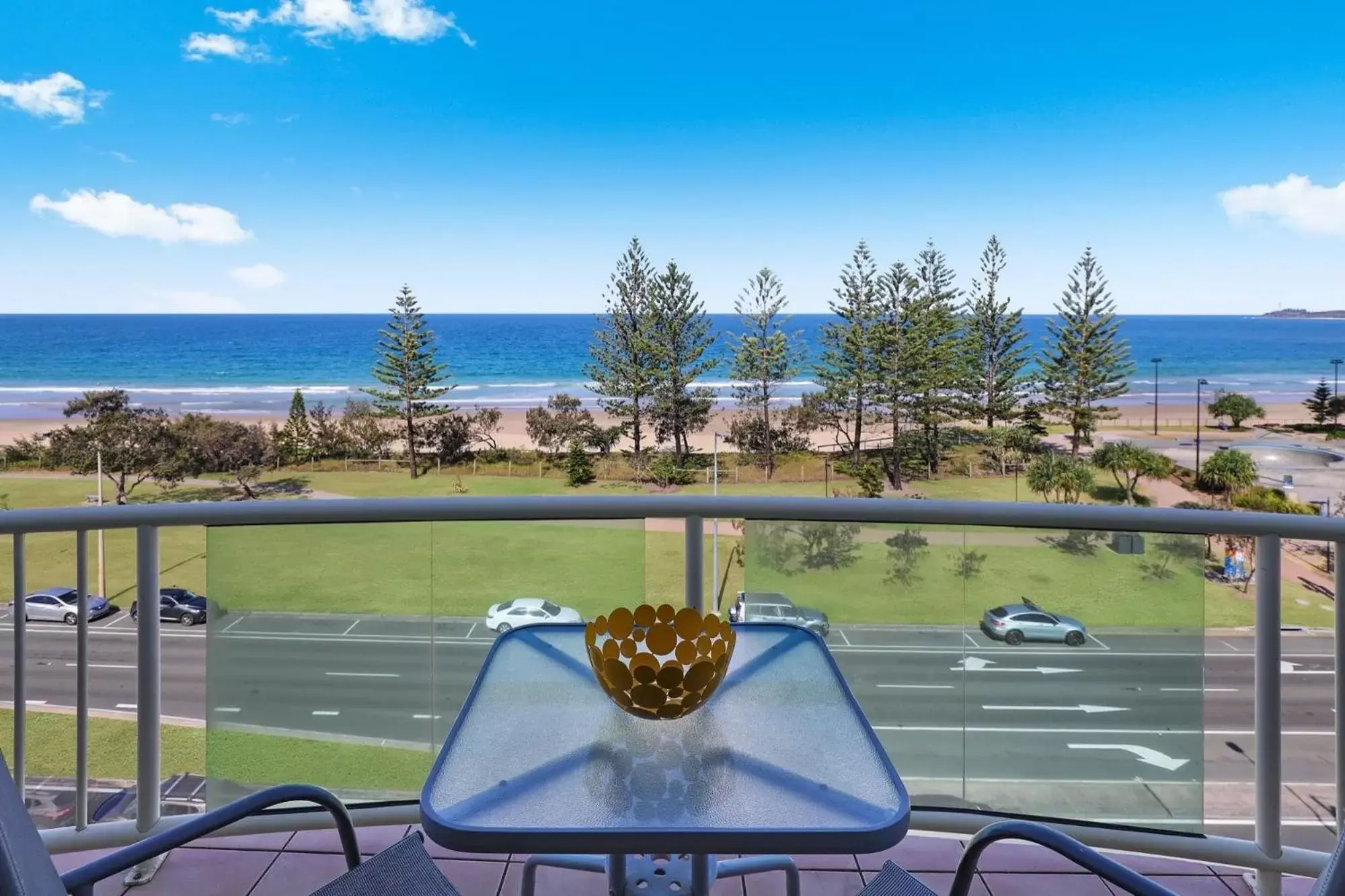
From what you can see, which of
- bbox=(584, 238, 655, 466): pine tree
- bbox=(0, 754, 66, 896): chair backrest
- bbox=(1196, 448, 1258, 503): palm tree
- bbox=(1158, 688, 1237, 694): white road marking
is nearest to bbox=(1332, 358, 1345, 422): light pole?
bbox=(1196, 448, 1258, 503): palm tree

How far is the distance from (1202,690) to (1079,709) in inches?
9.4

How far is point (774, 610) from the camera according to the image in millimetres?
1746

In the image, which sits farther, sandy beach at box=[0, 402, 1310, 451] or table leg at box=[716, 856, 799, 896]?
sandy beach at box=[0, 402, 1310, 451]

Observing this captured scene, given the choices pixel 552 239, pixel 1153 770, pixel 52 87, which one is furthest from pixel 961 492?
pixel 52 87

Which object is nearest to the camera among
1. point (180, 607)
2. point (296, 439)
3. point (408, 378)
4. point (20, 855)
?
point (20, 855)

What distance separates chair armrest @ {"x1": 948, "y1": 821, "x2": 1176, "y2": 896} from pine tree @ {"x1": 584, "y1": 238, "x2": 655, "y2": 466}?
19917mm

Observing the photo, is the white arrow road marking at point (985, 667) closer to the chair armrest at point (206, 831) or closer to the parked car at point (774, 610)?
the parked car at point (774, 610)

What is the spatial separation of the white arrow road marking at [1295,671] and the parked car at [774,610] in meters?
0.86

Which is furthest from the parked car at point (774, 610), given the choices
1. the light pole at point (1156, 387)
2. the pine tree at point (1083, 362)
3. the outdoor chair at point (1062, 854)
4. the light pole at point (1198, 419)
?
the light pole at point (1156, 387)

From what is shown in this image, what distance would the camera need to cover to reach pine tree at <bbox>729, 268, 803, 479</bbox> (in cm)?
2064

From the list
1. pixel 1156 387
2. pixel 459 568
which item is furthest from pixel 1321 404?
pixel 459 568

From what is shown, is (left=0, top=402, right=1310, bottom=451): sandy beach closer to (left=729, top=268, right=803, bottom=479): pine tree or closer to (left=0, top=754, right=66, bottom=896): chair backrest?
(left=729, top=268, right=803, bottom=479): pine tree

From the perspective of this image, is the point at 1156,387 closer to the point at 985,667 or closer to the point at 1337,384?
the point at 1337,384

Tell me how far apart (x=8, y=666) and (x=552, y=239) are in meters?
28.8
